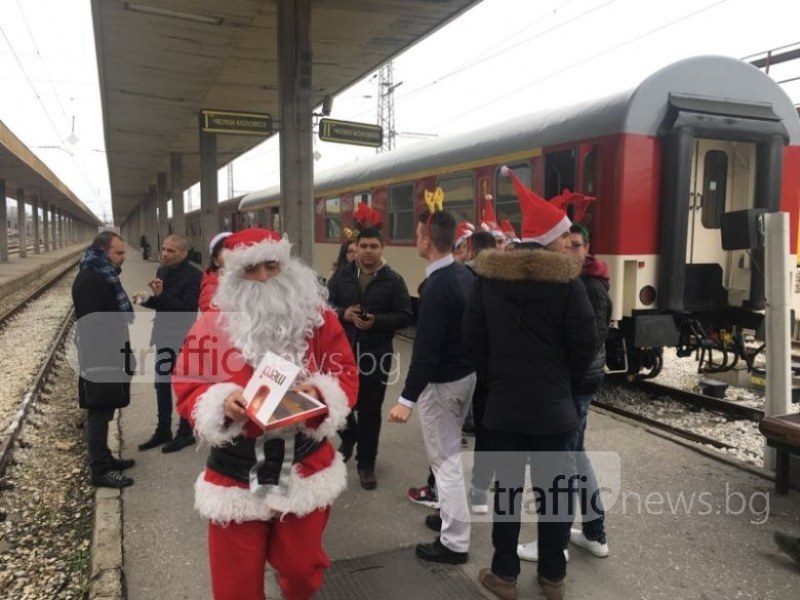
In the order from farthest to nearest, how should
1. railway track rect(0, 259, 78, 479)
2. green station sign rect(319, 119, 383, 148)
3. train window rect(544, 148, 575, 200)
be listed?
green station sign rect(319, 119, 383, 148) < train window rect(544, 148, 575, 200) < railway track rect(0, 259, 78, 479)

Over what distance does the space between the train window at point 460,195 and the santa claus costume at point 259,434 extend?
6464mm

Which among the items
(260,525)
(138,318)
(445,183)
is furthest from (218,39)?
(260,525)

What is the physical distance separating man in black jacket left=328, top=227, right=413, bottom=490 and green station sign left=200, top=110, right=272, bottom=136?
5443 mm

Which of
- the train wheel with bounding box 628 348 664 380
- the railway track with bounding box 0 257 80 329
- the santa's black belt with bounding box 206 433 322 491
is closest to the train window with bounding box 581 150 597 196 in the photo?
the train wheel with bounding box 628 348 664 380

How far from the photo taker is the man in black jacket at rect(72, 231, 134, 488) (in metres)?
4.18

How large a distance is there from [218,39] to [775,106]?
805cm

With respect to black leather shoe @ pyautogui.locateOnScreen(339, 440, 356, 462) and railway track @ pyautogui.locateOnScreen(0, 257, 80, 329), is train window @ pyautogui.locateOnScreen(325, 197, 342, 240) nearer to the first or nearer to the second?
railway track @ pyautogui.locateOnScreen(0, 257, 80, 329)

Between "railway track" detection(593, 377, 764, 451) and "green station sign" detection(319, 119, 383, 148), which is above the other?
"green station sign" detection(319, 119, 383, 148)

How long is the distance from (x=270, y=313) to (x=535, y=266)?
1.12 meters

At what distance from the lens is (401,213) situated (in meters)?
10.7

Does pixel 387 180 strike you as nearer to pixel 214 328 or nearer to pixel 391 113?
pixel 214 328

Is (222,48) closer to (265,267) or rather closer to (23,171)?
(265,267)

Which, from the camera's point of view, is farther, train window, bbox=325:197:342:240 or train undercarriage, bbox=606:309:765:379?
train window, bbox=325:197:342:240

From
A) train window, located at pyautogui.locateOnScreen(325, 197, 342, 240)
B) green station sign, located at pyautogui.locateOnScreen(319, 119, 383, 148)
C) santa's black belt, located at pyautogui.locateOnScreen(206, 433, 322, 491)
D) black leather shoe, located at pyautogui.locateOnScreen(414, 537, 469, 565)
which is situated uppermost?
green station sign, located at pyautogui.locateOnScreen(319, 119, 383, 148)
